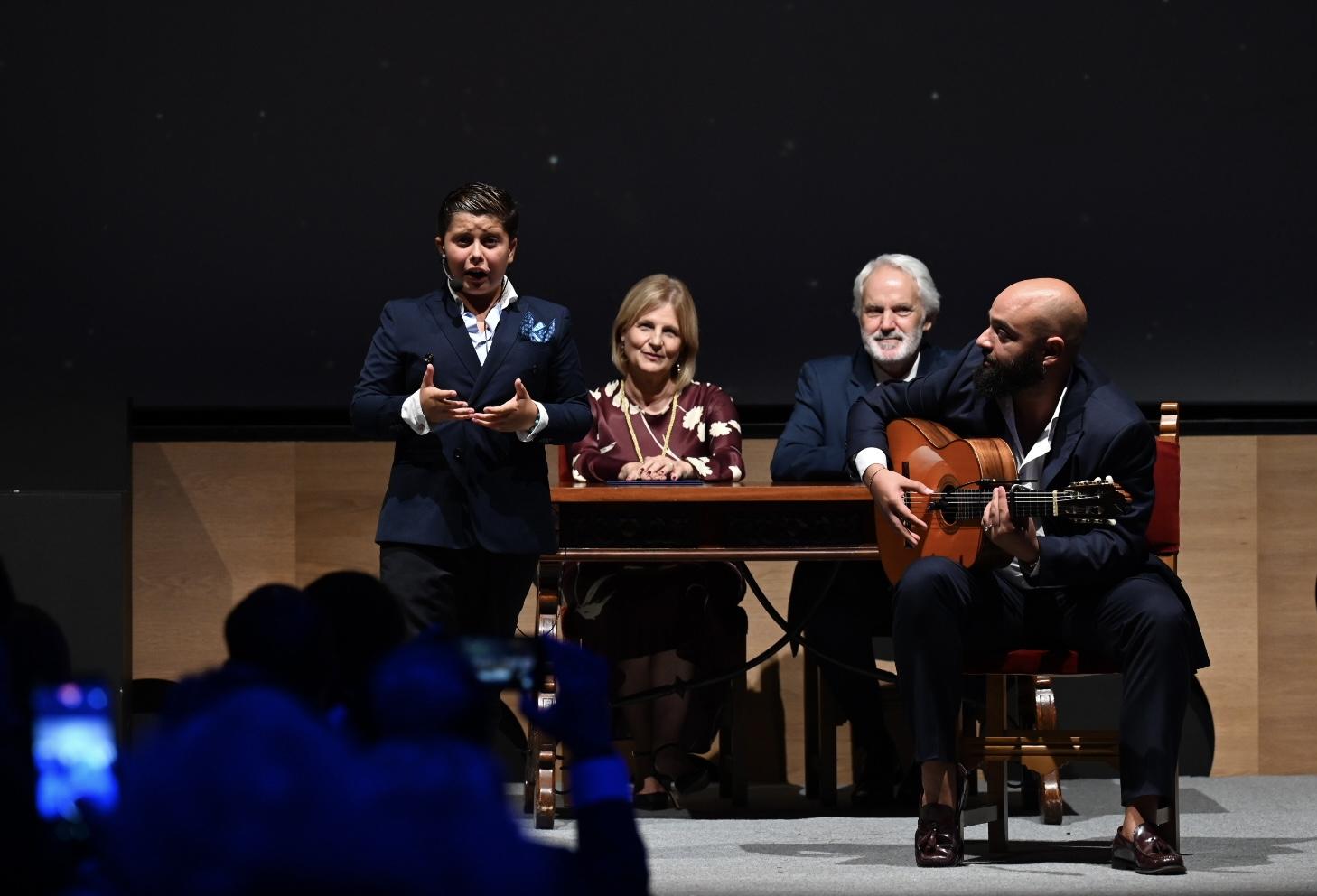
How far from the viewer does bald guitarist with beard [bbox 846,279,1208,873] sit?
320cm

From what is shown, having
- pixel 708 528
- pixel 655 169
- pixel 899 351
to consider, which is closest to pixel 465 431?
pixel 708 528

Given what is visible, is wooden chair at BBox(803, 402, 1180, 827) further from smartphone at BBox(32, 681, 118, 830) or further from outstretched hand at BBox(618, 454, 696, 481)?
smartphone at BBox(32, 681, 118, 830)

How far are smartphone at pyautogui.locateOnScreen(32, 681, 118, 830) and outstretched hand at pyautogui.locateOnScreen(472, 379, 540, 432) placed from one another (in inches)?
85.6

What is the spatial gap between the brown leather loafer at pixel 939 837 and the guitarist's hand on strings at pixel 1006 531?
0.48m

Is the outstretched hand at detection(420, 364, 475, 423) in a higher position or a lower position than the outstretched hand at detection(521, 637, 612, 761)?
higher

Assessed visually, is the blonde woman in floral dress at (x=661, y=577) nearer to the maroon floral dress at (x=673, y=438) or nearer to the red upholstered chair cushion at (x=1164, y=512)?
the maroon floral dress at (x=673, y=438)

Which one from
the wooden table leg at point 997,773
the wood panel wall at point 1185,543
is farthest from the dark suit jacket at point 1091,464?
the wood panel wall at point 1185,543

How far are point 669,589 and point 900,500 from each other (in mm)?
1072

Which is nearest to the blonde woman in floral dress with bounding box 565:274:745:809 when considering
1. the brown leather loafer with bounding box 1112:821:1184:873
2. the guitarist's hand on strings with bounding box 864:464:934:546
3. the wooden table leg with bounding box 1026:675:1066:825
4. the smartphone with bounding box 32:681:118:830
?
the wooden table leg with bounding box 1026:675:1066:825

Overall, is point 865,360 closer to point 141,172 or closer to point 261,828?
point 141,172

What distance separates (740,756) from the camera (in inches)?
176

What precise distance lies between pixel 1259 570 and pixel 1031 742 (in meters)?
1.88

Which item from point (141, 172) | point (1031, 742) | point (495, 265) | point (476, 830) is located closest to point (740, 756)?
point (1031, 742)

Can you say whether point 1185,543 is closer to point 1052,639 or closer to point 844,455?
point 844,455
